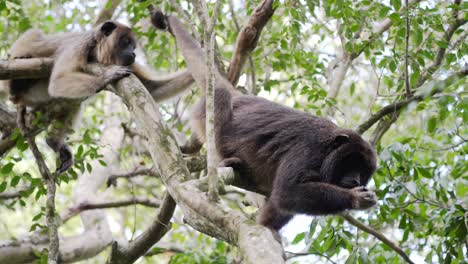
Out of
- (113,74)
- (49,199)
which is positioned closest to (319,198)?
(113,74)

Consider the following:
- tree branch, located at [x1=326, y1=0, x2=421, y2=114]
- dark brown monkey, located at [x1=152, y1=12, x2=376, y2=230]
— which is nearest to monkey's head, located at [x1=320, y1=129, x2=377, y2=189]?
dark brown monkey, located at [x1=152, y1=12, x2=376, y2=230]

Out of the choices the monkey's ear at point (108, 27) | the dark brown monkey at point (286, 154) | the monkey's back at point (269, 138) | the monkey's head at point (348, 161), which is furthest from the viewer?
the monkey's ear at point (108, 27)

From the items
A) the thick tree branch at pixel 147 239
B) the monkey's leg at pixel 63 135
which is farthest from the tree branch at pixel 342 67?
the monkey's leg at pixel 63 135

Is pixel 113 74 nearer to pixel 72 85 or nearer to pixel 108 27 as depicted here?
pixel 72 85

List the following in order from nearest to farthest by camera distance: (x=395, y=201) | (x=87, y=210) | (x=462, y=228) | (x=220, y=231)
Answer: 1. (x=220, y=231)
2. (x=462, y=228)
3. (x=395, y=201)
4. (x=87, y=210)

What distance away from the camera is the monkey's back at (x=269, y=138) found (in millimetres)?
5430

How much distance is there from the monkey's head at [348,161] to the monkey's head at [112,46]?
120 inches

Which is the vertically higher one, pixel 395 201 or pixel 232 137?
pixel 232 137

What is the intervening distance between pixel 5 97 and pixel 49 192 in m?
2.92

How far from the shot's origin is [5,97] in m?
7.95

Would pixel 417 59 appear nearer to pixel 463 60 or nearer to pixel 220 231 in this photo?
pixel 463 60

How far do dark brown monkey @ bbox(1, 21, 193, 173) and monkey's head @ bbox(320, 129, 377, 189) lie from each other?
2.39 meters

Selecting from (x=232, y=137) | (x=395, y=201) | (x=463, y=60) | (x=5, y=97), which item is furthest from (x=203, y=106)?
(x=5, y=97)

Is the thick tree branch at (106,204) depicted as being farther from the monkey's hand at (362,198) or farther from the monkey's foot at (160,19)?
the monkey's hand at (362,198)
